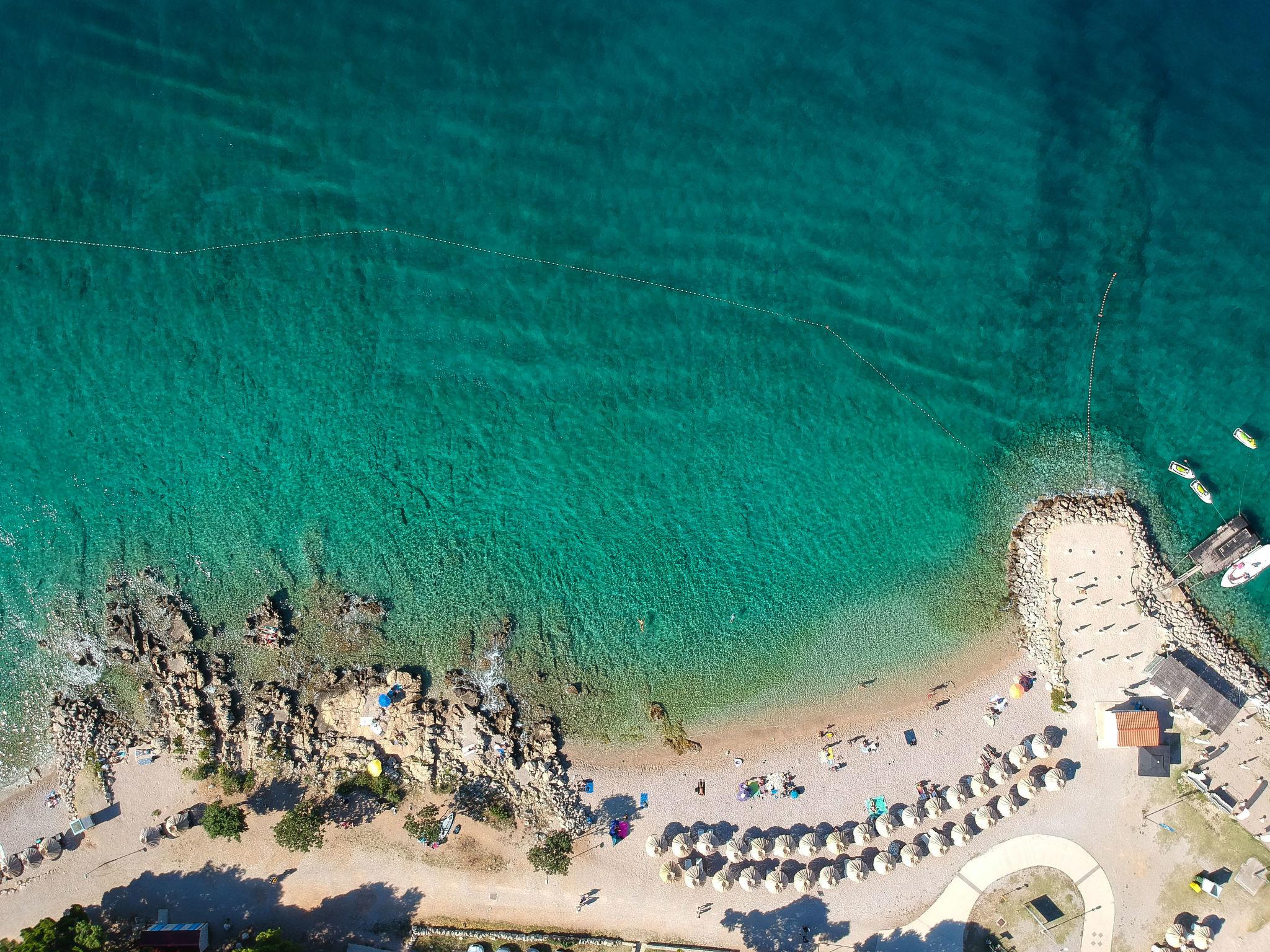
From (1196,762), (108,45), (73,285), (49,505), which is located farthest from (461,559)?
(1196,762)

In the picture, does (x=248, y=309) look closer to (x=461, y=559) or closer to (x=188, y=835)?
(x=461, y=559)

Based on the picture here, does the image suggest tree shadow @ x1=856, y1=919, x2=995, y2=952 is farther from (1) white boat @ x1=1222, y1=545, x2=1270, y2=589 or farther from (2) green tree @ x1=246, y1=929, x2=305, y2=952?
(2) green tree @ x1=246, y1=929, x2=305, y2=952

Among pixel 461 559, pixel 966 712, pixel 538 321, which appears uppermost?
pixel 538 321

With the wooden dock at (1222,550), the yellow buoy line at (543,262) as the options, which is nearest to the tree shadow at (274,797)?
the yellow buoy line at (543,262)

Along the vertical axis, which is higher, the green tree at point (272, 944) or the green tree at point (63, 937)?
the green tree at point (63, 937)

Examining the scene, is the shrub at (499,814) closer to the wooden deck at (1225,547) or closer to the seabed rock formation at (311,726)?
the seabed rock formation at (311,726)

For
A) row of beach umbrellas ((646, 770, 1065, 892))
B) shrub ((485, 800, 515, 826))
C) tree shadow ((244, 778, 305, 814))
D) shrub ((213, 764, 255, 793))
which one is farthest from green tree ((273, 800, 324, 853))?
row of beach umbrellas ((646, 770, 1065, 892))

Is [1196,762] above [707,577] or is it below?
below
